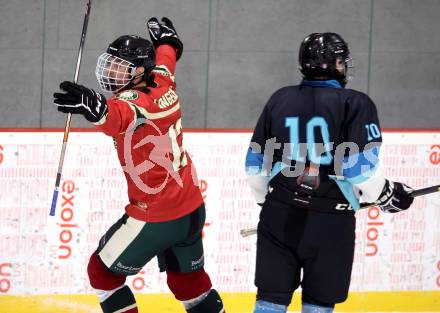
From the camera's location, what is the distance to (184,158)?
10.6ft

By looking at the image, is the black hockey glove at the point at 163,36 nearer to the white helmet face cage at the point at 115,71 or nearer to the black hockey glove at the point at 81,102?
the white helmet face cage at the point at 115,71

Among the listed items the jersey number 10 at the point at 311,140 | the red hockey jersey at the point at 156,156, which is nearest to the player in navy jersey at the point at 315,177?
the jersey number 10 at the point at 311,140

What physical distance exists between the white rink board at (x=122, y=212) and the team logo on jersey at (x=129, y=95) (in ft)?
3.17

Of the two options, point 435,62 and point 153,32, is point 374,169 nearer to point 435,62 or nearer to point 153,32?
point 153,32

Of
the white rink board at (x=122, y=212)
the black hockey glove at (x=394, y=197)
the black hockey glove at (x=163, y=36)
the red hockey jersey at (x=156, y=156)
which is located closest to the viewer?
the black hockey glove at (x=394, y=197)

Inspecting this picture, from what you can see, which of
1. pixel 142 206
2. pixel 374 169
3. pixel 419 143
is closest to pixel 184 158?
pixel 142 206

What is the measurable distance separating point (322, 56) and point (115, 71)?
2.27 ft

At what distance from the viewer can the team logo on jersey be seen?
9.70 feet

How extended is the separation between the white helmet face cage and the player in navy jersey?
50cm

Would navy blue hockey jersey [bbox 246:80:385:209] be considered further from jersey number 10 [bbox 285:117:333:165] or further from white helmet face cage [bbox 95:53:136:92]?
white helmet face cage [bbox 95:53:136:92]

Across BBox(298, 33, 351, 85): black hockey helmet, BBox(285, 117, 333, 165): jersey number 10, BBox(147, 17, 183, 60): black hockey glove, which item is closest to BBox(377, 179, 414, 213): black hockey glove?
BBox(285, 117, 333, 165): jersey number 10

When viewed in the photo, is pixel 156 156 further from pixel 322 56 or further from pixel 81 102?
pixel 322 56

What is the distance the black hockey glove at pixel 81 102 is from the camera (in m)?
2.71

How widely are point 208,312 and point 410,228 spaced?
1.15 metres
